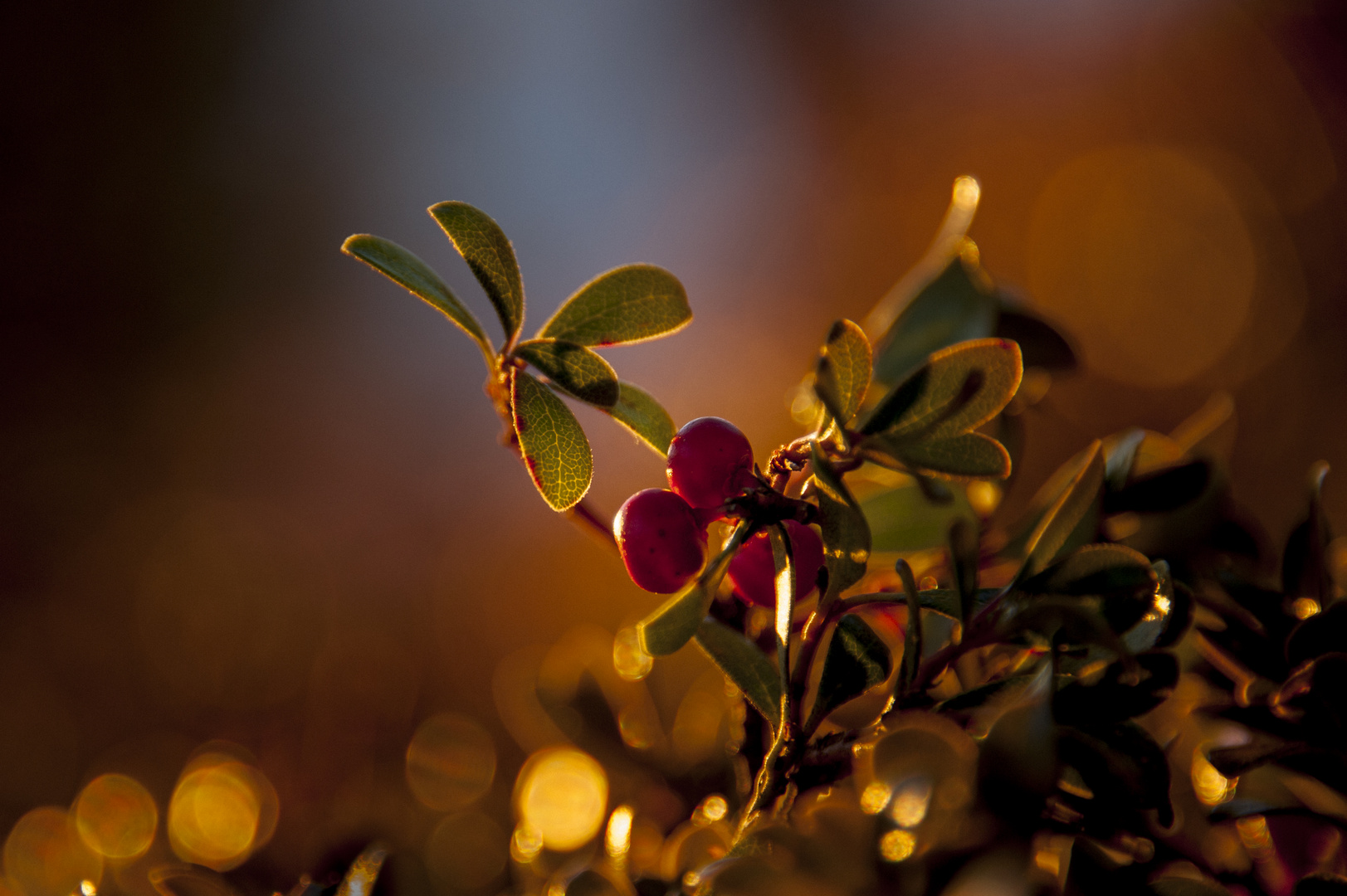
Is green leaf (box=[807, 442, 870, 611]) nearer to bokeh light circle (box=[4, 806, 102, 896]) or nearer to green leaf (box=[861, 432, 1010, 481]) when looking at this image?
green leaf (box=[861, 432, 1010, 481])

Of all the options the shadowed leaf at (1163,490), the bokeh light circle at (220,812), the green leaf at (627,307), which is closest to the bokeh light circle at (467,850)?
the bokeh light circle at (220,812)

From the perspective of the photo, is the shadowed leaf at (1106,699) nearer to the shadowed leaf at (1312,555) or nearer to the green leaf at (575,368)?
the shadowed leaf at (1312,555)

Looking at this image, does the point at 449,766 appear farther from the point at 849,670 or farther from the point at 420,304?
the point at 420,304

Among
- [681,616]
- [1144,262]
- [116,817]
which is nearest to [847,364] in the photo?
[681,616]

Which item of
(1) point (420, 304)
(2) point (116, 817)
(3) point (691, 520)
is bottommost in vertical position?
(2) point (116, 817)

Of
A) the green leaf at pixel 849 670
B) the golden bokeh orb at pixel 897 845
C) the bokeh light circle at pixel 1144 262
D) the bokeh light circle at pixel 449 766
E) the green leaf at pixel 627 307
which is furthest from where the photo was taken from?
the bokeh light circle at pixel 1144 262

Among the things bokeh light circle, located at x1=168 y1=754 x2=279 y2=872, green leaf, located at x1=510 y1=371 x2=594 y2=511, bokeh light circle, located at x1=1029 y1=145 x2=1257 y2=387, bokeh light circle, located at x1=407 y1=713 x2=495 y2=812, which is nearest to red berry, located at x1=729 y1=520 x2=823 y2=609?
green leaf, located at x1=510 y1=371 x2=594 y2=511
